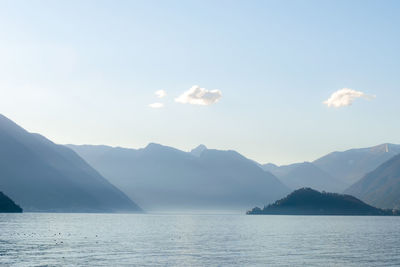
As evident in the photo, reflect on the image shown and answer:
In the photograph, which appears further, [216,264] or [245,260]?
[245,260]

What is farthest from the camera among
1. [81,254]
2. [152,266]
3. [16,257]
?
[81,254]

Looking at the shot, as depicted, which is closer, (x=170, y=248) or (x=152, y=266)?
(x=152, y=266)

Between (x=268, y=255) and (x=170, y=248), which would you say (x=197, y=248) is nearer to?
(x=170, y=248)

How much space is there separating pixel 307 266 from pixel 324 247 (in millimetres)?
42315

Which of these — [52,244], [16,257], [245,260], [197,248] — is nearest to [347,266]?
[245,260]

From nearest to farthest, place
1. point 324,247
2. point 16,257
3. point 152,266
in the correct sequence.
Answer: point 152,266 → point 16,257 → point 324,247

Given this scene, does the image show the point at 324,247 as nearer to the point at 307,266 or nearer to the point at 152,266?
the point at 307,266

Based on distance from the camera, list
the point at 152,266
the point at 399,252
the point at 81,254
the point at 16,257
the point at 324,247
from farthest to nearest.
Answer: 1. the point at 324,247
2. the point at 399,252
3. the point at 81,254
4. the point at 16,257
5. the point at 152,266

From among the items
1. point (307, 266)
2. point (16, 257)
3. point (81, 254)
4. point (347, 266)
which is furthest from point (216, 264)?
point (16, 257)

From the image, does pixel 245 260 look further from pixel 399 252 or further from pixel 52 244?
pixel 52 244

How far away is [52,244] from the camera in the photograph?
440 ft

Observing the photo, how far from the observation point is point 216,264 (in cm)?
9494

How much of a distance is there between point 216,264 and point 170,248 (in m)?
35.2

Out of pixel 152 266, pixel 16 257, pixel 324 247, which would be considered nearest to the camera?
pixel 152 266
